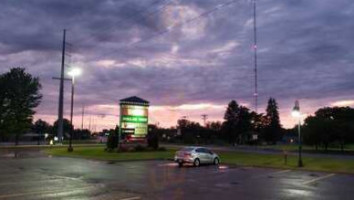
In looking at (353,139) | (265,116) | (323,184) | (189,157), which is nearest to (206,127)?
(265,116)

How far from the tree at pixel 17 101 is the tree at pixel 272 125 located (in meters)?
91.5

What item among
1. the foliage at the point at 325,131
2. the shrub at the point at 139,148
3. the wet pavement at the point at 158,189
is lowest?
the wet pavement at the point at 158,189

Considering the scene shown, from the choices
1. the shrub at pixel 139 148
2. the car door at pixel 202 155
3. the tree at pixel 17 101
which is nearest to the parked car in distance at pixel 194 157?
the car door at pixel 202 155

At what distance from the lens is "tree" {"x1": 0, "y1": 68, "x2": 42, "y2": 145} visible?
3895 inches

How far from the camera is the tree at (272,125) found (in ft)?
556

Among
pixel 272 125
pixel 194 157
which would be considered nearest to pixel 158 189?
pixel 194 157

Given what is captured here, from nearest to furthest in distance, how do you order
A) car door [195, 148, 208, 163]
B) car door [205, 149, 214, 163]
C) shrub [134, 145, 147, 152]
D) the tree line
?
car door [195, 148, 208, 163]
car door [205, 149, 214, 163]
shrub [134, 145, 147, 152]
the tree line

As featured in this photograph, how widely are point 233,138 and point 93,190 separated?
14850 centimetres

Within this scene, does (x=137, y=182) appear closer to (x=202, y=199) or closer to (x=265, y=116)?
(x=202, y=199)

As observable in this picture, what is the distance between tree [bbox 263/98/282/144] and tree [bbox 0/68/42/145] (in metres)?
91.5

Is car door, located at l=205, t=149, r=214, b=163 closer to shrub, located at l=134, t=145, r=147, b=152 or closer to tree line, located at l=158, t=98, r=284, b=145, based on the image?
shrub, located at l=134, t=145, r=147, b=152

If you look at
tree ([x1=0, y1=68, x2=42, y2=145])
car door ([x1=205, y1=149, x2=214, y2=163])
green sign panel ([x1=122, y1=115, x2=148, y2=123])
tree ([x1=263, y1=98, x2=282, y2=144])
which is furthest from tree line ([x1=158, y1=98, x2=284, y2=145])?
car door ([x1=205, y1=149, x2=214, y2=163])

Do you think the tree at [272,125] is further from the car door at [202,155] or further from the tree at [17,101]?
the car door at [202,155]

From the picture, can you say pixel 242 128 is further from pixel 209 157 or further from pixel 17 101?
pixel 209 157
